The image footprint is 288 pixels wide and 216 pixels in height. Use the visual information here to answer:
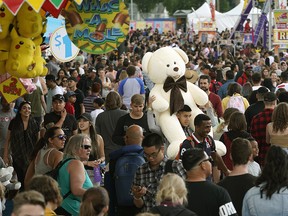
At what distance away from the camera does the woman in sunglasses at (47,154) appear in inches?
372

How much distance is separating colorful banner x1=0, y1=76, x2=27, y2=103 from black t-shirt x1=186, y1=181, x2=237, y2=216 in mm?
4108

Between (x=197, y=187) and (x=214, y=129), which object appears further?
(x=214, y=129)

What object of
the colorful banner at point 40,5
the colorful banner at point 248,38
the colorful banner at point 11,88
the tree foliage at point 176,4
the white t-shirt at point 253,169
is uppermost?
the colorful banner at point 40,5

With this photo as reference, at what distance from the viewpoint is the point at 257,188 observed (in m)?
7.45

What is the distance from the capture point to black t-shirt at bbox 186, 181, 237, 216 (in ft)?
24.1

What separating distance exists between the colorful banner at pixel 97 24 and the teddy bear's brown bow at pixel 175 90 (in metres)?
1.37

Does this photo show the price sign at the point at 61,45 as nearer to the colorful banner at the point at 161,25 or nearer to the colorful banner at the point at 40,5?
the colorful banner at the point at 40,5

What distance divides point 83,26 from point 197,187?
12.6ft

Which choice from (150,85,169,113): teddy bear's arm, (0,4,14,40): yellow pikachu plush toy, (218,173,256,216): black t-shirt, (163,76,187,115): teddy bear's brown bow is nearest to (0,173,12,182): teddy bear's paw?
(0,4,14,40): yellow pikachu plush toy

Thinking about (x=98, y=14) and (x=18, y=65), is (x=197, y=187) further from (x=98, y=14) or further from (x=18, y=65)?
(x=98, y=14)

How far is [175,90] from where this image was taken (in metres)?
12.0

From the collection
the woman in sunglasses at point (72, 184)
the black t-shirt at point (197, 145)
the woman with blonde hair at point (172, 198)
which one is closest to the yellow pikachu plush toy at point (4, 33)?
the woman in sunglasses at point (72, 184)

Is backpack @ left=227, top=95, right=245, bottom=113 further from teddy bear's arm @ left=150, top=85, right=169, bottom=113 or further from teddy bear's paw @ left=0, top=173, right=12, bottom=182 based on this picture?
teddy bear's paw @ left=0, top=173, right=12, bottom=182

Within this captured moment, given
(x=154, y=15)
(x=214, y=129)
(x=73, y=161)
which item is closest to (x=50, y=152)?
(x=73, y=161)
